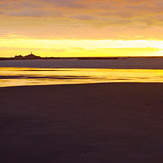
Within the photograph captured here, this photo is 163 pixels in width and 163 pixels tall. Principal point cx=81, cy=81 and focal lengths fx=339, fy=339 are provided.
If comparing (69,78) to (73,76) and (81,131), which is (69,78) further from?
(81,131)

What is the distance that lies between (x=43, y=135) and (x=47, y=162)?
240 cm

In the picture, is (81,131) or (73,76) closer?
(81,131)

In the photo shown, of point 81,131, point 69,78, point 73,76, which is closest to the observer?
point 81,131

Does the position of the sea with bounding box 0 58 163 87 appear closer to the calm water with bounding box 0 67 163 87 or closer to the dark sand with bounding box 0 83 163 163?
the calm water with bounding box 0 67 163 87

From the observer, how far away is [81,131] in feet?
35.8

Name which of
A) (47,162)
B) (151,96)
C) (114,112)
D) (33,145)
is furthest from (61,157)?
(151,96)

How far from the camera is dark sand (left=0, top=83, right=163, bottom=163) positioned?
8.47 m

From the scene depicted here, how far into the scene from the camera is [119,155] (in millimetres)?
8539

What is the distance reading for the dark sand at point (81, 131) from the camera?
847 centimetres

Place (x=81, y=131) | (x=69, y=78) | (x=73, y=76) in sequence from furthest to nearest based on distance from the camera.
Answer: (x=73, y=76), (x=69, y=78), (x=81, y=131)

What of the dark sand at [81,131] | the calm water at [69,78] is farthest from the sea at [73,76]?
the dark sand at [81,131]

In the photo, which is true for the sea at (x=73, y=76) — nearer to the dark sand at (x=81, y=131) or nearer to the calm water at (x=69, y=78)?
the calm water at (x=69, y=78)

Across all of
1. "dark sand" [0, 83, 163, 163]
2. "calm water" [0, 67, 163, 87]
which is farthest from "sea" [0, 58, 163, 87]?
"dark sand" [0, 83, 163, 163]

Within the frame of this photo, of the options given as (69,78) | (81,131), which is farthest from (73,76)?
(81,131)
